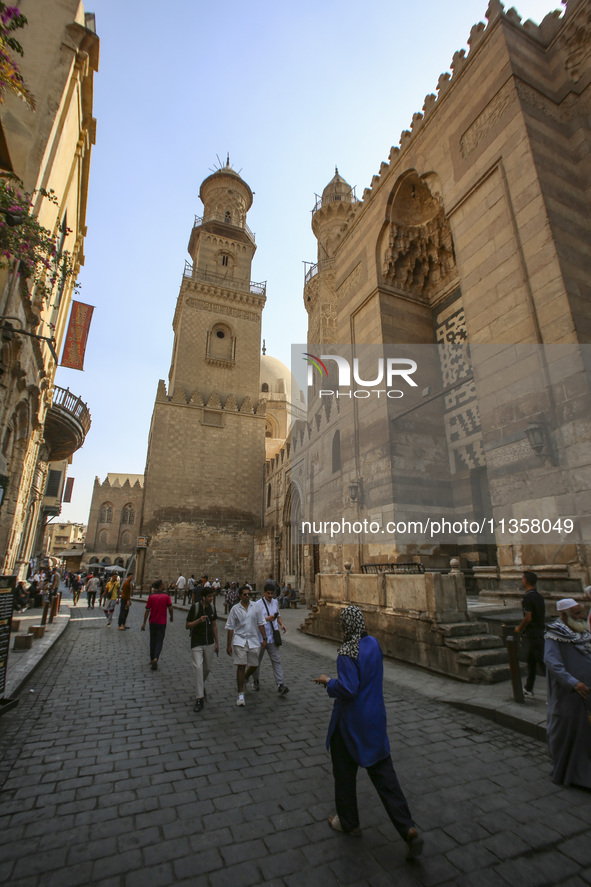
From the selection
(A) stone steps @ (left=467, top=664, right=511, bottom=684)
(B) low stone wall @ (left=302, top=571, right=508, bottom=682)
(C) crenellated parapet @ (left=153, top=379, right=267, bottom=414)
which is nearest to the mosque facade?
(B) low stone wall @ (left=302, top=571, right=508, bottom=682)

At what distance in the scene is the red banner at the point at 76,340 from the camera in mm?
13984

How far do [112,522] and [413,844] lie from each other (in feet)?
172

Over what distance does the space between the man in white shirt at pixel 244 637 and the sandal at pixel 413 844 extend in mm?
3139

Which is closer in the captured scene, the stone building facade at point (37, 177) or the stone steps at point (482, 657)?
the stone steps at point (482, 657)

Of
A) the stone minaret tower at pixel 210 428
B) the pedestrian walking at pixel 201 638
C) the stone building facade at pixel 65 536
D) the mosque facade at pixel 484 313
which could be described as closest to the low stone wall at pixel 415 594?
the mosque facade at pixel 484 313

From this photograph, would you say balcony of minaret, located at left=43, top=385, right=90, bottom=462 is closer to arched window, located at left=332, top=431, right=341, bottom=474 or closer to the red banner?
the red banner

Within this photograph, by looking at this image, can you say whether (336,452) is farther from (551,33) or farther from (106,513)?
(106,513)

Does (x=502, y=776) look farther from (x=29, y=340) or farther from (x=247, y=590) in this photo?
(x=29, y=340)

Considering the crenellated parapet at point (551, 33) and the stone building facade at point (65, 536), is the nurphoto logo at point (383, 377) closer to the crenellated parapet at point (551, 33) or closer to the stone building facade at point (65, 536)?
the crenellated parapet at point (551, 33)

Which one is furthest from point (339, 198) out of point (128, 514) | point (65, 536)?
point (65, 536)

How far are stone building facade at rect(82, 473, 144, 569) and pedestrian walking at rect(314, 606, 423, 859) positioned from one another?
48.3 meters

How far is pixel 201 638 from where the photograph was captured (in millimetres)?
5145

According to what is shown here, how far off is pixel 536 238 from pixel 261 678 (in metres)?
7.85

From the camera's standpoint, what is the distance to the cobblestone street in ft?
6.86
